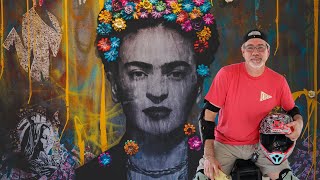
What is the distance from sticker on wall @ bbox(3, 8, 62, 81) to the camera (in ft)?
13.7

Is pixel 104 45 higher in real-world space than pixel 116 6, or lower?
lower

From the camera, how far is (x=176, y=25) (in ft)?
13.5

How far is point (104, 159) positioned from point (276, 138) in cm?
187

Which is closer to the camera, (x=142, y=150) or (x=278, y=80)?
(x=278, y=80)

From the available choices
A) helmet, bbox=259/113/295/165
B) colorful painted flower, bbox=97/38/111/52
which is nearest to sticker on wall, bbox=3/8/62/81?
colorful painted flower, bbox=97/38/111/52

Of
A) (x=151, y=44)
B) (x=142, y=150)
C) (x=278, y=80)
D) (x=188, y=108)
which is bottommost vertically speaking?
(x=142, y=150)

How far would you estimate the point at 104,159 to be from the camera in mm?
4203

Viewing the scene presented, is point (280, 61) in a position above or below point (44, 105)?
above

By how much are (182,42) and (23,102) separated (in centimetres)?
147

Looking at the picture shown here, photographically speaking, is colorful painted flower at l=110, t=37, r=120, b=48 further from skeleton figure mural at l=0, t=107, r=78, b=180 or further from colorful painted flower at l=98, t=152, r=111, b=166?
colorful painted flower at l=98, t=152, r=111, b=166

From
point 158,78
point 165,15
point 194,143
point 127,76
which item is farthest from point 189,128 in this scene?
point 165,15

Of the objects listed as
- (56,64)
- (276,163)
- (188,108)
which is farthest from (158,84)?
(276,163)

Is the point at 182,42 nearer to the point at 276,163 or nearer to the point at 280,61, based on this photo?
the point at 280,61

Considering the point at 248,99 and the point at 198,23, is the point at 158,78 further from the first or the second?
the point at 248,99
